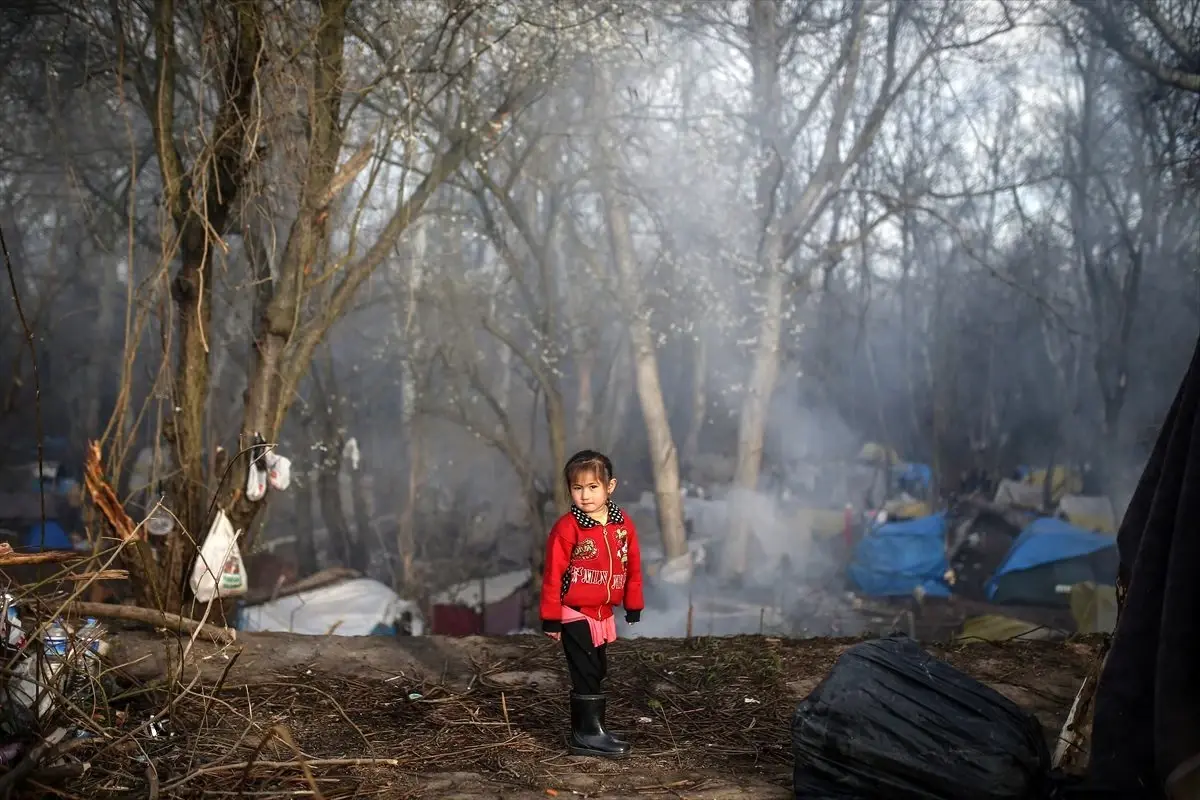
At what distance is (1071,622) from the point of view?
14.2m

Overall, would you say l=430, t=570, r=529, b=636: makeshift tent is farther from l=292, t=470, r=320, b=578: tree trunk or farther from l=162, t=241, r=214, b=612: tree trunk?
l=162, t=241, r=214, b=612: tree trunk

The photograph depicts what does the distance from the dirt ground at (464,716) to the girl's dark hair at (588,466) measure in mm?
1179

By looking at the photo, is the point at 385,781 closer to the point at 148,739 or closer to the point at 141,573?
the point at 148,739

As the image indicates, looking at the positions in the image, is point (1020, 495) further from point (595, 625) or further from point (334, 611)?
point (595, 625)

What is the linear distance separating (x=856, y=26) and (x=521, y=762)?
1308cm

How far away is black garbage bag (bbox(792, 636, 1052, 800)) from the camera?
3084mm

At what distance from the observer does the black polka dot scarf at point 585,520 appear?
13.6 feet

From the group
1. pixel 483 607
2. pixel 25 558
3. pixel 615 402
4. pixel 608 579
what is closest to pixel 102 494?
pixel 25 558

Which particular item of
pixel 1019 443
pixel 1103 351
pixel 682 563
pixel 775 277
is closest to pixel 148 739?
pixel 682 563

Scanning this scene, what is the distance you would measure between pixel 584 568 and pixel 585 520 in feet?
0.68

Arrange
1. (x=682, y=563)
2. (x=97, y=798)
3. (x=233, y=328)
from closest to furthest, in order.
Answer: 1. (x=97, y=798)
2. (x=682, y=563)
3. (x=233, y=328)

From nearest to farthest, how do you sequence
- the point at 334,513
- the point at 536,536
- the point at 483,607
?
1. the point at 536,536
2. the point at 483,607
3. the point at 334,513

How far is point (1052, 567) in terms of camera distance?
1600 centimetres

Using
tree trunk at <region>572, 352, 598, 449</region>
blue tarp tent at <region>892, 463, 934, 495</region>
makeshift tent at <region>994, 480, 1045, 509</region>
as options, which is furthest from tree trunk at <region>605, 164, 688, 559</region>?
blue tarp tent at <region>892, 463, 934, 495</region>
